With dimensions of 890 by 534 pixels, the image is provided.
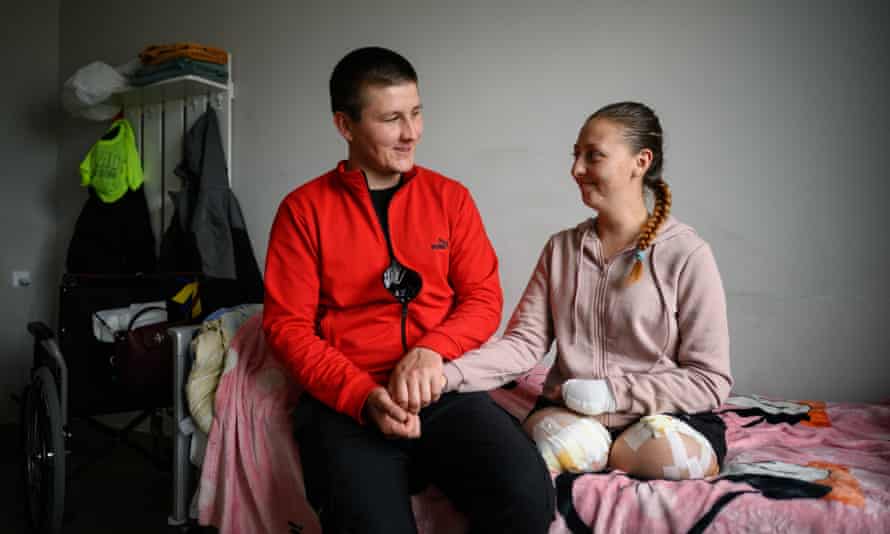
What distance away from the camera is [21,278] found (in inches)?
135

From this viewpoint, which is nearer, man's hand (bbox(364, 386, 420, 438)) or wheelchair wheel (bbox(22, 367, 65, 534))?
man's hand (bbox(364, 386, 420, 438))

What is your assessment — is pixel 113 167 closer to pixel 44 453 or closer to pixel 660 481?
pixel 44 453

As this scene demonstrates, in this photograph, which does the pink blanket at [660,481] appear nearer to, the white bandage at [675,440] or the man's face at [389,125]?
the white bandage at [675,440]

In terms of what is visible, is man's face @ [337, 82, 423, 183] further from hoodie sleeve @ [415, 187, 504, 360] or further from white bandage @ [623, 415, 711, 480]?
white bandage @ [623, 415, 711, 480]

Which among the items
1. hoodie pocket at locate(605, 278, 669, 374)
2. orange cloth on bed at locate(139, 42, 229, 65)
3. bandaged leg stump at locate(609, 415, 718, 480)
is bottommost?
bandaged leg stump at locate(609, 415, 718, 480)

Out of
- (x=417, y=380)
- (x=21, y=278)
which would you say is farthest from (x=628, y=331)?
(x=21, y=278)

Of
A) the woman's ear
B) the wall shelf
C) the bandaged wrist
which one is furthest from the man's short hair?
the wall shelf

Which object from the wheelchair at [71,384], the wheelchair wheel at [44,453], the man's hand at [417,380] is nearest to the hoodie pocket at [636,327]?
the man's hand at [417,380]

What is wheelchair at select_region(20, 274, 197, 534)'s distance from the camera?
1877 millimetres

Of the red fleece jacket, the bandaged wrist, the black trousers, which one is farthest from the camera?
the red fleece jacket

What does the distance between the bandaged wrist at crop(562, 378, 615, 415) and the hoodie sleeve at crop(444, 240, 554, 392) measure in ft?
0.52

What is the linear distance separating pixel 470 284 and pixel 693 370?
0.54m

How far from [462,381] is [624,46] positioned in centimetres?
142

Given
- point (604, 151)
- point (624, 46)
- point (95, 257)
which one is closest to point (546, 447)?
point (604, 151)
